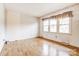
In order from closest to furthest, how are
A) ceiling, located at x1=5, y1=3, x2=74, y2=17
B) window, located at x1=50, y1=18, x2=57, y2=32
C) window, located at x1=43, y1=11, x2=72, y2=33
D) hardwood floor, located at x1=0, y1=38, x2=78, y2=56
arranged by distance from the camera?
hardwood floor, located at x1=0, y1=38, x2=78, y2=56 < ceiling, located at x1=5, y1=3, x2=74, y2=17 < window, located at x1=43, y1=11, x2=72, y2=33 < window, located at x1=50, y1=18, x2=57, y2=32

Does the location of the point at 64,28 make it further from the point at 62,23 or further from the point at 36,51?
the point at 36,51

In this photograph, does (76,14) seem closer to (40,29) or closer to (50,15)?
(50,15)

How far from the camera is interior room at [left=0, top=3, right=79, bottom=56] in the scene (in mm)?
4038

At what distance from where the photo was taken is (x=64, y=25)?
5.22 meters

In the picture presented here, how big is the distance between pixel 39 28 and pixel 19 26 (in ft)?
5.53

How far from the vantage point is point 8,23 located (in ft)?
22.0

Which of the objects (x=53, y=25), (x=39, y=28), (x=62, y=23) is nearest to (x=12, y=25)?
(x=39, y=28)

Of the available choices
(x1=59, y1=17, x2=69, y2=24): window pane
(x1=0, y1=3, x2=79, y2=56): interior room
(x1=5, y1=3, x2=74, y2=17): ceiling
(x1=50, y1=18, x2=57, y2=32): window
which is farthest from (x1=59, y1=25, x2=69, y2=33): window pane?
(x1=5, y1=3, x2=74, y2=17): ceiling

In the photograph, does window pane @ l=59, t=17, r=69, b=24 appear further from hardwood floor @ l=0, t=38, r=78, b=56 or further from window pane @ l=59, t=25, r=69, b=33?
hardwood floor @ l=0, t=38, r=78, b=56

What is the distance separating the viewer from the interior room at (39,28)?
404cm

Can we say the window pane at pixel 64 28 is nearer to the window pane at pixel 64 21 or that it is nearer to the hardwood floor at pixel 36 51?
the window pane at pixel 64 21

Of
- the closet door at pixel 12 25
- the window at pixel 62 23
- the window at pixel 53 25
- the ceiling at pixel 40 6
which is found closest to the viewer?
the ceiling at pixel 40 6

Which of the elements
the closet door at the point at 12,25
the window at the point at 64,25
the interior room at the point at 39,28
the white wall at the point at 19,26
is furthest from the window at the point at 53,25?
the closet door at the point at 12,25

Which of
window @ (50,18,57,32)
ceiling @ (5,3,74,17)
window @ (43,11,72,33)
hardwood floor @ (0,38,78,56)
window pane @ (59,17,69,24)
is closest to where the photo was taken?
hardwood floor @ (0,38,78,56)
